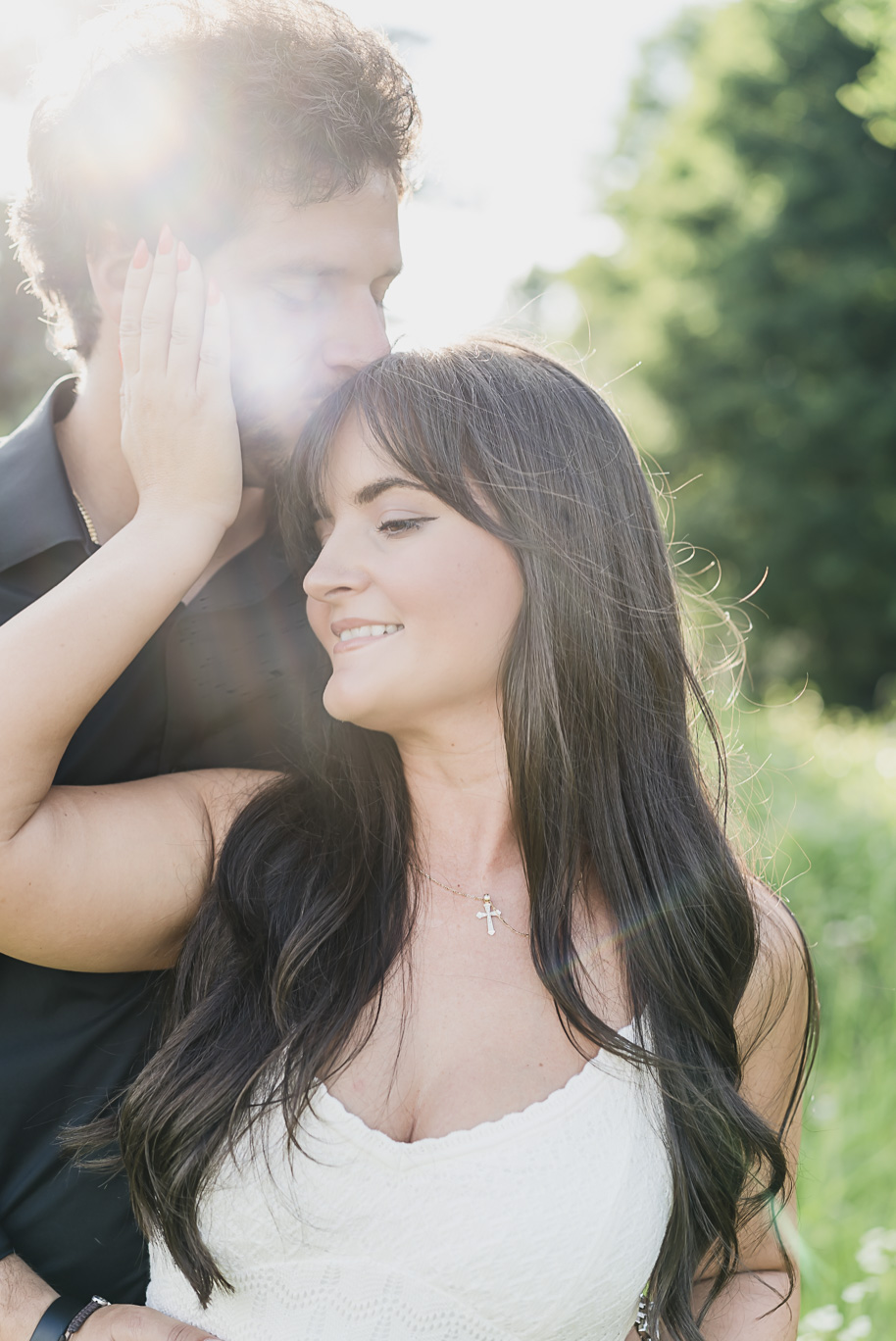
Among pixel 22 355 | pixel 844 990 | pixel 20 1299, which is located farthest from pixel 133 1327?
Result: pixel 22 355

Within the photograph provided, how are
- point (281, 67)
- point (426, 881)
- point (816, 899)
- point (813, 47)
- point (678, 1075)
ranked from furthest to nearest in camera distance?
point (813, 47) → point (816, 899) → point (281, 67) → point (426, 881) → point (678, 1075)

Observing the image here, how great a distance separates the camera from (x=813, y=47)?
1992 centimetres

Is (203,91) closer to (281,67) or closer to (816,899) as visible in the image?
(281,67)

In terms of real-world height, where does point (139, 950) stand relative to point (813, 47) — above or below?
above

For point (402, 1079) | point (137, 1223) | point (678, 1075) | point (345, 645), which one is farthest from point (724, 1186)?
point (345, 645)

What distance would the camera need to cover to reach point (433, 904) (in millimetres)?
2328

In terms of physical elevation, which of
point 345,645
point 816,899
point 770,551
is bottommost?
point 770,551

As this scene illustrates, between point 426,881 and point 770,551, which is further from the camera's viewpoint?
point 770,551

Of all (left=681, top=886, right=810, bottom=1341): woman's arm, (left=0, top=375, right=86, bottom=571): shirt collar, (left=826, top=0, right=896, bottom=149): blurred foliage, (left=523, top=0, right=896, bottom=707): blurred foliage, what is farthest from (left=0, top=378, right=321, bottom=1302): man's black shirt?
(left=523, top=0, right=896, bottom=707): blurred foliage

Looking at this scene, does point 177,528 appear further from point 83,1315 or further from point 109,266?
point 83,1315

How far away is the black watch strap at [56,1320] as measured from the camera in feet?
6.62

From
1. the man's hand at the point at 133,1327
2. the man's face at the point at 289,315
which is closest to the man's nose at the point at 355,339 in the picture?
the man's face at the point at 289,315

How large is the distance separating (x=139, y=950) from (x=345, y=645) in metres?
0.71

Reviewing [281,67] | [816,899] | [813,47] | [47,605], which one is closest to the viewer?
[47,605]
